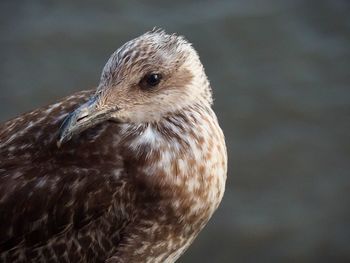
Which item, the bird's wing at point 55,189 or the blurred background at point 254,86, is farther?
the blurred background at point 254,86

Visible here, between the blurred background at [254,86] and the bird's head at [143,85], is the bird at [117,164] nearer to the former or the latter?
the bird's head at [143,85]

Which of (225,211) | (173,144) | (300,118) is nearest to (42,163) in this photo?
(173,144)

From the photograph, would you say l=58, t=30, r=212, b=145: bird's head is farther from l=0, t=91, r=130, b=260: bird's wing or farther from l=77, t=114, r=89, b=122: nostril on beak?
l=0, t=91, r=130, b=260: bird's wing

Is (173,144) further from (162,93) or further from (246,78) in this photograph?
(246,78)

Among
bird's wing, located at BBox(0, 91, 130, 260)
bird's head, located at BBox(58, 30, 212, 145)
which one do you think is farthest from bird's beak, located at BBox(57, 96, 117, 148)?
bird's wing, located at BBox(0, 91, 130, 260)

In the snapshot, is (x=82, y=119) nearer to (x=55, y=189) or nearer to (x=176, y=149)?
(x=55, y=189)

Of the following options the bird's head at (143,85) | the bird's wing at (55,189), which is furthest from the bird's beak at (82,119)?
the bird's wing at (55,189)
